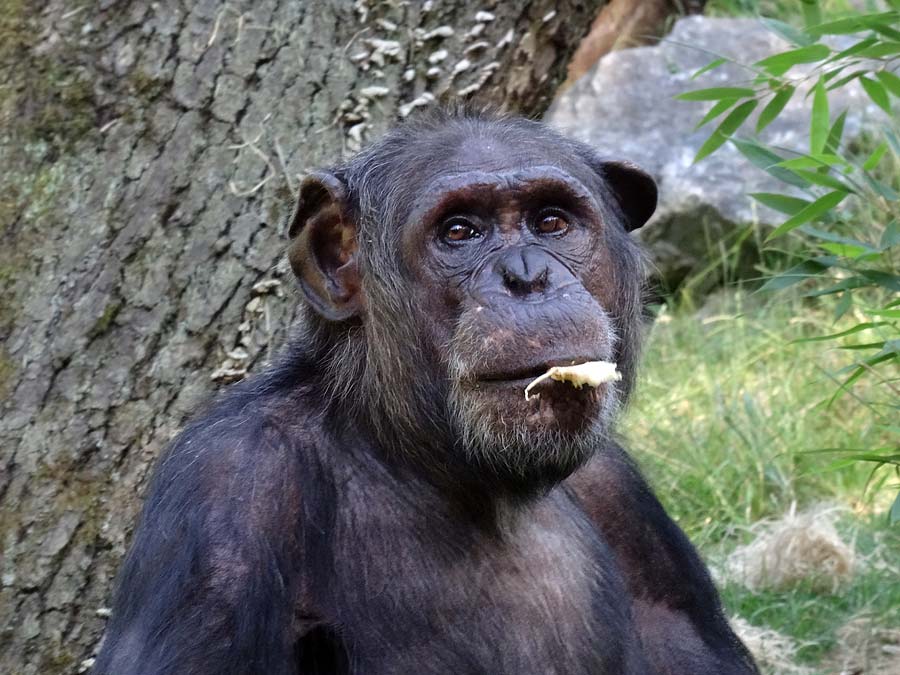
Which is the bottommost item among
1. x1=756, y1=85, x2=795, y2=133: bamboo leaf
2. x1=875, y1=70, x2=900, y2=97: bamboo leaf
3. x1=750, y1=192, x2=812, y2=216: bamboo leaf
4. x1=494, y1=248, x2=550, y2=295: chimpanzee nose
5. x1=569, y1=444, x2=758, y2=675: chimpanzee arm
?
x1=569, y1=444, x2=758, y2=675: chimpanzee arm

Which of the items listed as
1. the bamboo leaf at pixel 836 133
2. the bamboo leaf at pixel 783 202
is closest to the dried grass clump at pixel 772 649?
the bamboo leaf at pixel 783 202

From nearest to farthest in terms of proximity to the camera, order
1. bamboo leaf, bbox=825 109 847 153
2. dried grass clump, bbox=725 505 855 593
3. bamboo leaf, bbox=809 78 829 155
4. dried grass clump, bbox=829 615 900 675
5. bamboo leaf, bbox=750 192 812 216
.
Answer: bamboo leaf, bbox=809 78 829 155, bamboo leaf, bbox=750 192 812 216, bamboo leaf, bbox=825 109 847 153, dried grass clump, bbox=829 615 900 675, dried grass clump, bbox=725 505 855 593

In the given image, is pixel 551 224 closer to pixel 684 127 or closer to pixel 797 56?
pixel 797 56

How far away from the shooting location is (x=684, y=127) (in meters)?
11.5

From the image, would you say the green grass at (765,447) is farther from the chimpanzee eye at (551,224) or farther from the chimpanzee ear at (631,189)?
the chimpanzee eye at (551,224)

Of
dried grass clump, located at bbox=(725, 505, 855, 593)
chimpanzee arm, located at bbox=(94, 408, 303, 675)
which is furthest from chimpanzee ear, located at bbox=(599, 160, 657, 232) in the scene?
dried grass clump, located at bbox=(725, 505, 855, 593)

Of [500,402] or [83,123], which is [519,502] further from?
[83,123]

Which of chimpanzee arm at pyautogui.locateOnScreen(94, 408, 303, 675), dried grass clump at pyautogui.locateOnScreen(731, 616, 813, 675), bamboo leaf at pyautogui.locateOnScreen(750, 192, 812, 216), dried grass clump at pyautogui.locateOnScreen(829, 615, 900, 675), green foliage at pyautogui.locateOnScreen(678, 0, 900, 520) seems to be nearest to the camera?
chimpanzee arm at pyautogui.locateOnScreen(94, 408, 303, 675)

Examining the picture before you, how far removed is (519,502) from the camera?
4129 mm

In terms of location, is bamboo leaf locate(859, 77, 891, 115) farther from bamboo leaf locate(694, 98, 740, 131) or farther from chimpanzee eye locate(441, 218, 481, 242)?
chimpanzee eye locate(441, 218, 481, 242)

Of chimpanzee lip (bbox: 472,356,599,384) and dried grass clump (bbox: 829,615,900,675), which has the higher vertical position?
chimpanzee lip (bbox: 472,356,599,384)

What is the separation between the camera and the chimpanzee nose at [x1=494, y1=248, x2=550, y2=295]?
→ 366 centimetres

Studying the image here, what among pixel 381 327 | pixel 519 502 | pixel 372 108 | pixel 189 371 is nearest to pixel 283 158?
pixel 372 108

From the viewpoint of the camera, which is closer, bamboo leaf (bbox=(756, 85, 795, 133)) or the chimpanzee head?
the chimpanzee head
